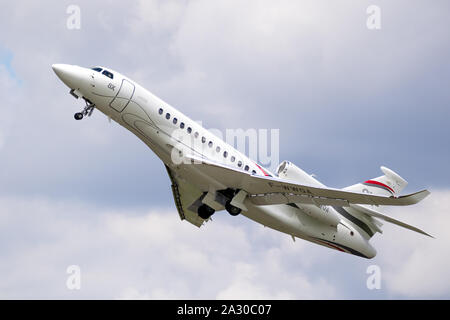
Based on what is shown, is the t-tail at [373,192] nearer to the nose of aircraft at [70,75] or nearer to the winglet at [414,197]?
the winglet at [414,197]

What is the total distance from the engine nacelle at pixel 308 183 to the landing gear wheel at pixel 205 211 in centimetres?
364

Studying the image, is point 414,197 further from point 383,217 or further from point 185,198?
point 185,198

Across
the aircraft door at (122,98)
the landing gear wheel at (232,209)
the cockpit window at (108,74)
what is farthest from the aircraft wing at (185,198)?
the cockpit window at (108,74)

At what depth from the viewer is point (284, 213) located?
1224 inches

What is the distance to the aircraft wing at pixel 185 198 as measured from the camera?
1266 inches

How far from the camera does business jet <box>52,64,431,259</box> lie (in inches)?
1086

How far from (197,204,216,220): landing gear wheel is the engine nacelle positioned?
364 cm

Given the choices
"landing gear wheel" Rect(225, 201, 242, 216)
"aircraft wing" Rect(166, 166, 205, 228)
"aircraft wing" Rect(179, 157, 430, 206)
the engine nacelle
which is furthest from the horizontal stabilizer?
"aircraft wing" Rect(166, 166, 205, 228)

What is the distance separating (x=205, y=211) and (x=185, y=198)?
1.69 metres

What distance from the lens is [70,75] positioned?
27250 mm

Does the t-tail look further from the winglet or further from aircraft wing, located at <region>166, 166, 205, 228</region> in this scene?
the winglet

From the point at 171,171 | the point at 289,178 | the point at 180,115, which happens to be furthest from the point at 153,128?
the point at 289,178

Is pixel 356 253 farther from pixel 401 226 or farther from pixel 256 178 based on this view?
pixel 256 178

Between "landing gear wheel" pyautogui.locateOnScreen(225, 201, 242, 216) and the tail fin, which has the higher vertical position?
the tail fin
